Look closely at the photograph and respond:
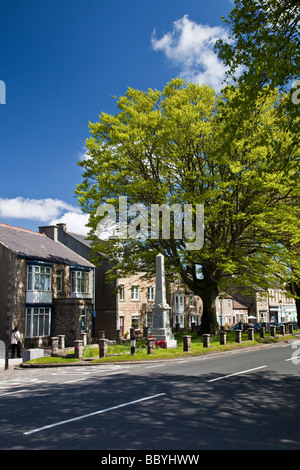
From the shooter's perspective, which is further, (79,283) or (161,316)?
(79,283)

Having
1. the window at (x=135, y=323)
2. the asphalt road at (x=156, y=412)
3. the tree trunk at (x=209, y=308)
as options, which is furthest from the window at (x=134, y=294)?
the asphalt road at (x=156, y=412)

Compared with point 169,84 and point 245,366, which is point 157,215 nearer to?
point 169,84

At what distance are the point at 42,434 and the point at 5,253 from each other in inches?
1023

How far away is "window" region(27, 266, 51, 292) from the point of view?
31.7 metres

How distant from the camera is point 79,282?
37.9m

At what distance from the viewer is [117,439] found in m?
6.29

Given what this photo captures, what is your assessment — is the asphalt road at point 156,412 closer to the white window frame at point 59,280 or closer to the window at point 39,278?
the window at point 39,278

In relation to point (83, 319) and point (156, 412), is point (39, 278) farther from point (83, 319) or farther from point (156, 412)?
point (156, 412)

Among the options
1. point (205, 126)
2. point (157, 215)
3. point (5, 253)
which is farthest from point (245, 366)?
point (5, 253)

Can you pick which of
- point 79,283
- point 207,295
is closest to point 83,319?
point 79,283

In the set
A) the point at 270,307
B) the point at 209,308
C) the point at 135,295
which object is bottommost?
the point at 270,307

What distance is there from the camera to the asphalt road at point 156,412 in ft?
20.4

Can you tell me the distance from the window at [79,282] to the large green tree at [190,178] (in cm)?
1023

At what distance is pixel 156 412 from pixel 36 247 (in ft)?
95.1
